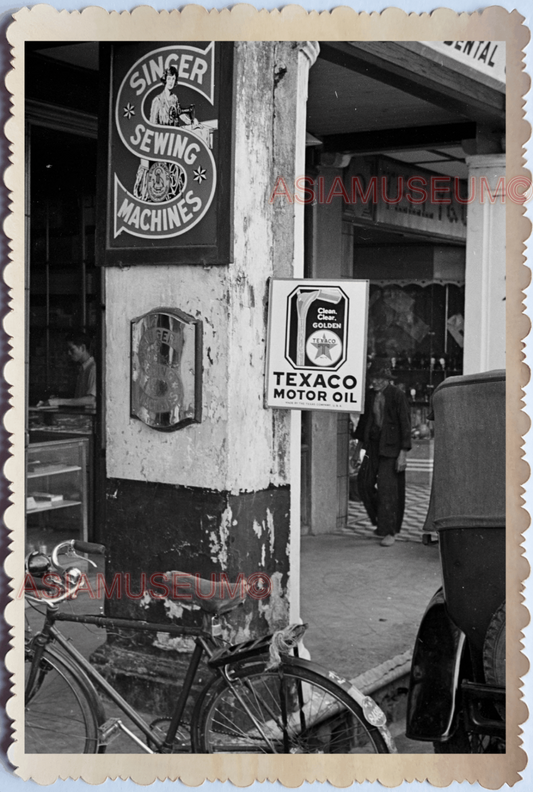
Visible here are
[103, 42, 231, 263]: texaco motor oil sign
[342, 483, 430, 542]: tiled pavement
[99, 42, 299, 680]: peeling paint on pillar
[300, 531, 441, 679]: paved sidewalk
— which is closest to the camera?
[103, 42, 231, 263]: texaco motor oil sign

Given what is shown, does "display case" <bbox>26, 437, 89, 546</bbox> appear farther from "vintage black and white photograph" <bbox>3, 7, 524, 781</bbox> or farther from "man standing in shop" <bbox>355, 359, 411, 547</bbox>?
"man standing in shop" <bbox>355, 359, 411, 547</bbox>

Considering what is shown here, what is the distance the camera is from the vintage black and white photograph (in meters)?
2.80

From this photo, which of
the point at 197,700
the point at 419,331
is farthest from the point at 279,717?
the point at 419,331

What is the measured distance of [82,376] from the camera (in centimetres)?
504

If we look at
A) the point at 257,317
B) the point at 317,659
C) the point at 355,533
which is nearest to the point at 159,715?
the point at 317,659

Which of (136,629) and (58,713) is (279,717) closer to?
(136,629)

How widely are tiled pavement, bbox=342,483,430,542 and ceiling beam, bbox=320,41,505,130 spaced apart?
187 cm

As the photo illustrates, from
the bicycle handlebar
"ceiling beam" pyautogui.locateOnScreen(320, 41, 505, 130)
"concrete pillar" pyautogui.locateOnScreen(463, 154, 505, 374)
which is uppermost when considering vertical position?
"ceiling beam" pyautogui.locateOnScreen(320, 41, 505, 130)

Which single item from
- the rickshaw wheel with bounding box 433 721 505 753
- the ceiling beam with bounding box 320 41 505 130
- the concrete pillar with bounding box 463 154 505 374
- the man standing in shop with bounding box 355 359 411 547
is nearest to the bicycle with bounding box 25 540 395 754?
the rickshaw wheel with bounding box 433 721 505 753

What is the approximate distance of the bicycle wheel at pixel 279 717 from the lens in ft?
8.98

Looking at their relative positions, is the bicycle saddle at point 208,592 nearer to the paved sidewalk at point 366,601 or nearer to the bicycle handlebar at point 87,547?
the bicycle handlebar at point 87,547

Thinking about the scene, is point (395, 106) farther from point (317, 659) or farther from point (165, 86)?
point (317, 659)

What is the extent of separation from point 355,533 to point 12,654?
3809mm

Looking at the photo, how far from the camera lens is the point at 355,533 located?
638 cm
